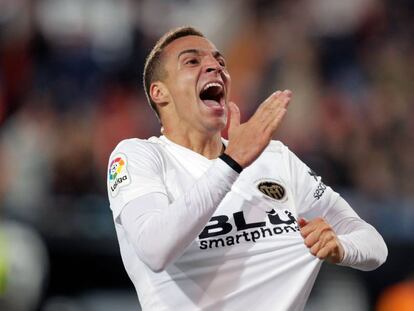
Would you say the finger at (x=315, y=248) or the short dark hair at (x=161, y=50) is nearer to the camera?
the finger at (x=315, y=248)

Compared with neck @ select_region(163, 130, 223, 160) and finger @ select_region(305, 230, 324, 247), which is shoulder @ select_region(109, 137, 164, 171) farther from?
finger @ select_region(305, 230, 324, 247)

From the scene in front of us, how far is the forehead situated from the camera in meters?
4.64

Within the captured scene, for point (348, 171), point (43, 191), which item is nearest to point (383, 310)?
point (348, 171)

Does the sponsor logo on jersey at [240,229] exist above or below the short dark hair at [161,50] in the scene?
below

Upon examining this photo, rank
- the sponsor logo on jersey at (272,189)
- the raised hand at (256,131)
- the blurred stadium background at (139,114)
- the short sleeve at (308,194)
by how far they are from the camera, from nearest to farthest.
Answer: the raised hand at (256,131) < the sponsor logo on jersey at (272,189) < the short sleeve at (308,194) < the blurred stadium background at (139,114)

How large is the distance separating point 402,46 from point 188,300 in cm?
701

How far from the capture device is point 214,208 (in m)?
3.64

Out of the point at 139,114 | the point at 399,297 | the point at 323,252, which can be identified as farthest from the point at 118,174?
the point at 139,114

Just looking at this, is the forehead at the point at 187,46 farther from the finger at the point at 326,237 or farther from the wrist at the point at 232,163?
the finger at the point at 326,237

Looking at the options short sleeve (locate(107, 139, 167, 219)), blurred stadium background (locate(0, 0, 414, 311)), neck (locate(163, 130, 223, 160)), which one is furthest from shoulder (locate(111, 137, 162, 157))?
blurred stadium background (locate(0, 0, 414, 311))

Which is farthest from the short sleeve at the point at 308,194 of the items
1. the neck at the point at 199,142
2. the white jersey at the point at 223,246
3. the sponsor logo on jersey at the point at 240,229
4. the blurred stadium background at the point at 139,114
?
the blurred stadium background at the point at 139,114

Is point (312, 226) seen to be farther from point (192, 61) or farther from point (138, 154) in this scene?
point (192, 61)

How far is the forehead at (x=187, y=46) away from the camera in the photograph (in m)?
4.64

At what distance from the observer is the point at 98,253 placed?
7.67 meters
